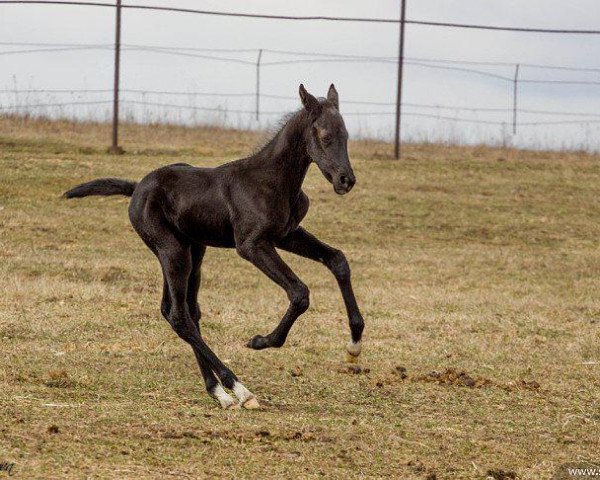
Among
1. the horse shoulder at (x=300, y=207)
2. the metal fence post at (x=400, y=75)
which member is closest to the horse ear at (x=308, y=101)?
the horse shoulder at (x=300, y=207)

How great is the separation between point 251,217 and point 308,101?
91cm

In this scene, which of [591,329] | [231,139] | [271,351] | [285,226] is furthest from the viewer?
[231,139]

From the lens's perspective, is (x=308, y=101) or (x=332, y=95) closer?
(x=308, y=101)

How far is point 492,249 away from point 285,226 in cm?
1251

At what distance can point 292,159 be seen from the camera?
325 inches

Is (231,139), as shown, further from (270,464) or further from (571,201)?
(270,464)

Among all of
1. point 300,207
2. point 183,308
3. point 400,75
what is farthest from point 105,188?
point 400,75

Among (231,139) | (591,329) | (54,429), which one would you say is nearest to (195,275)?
(54,429)

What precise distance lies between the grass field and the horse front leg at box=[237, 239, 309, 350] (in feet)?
1.75

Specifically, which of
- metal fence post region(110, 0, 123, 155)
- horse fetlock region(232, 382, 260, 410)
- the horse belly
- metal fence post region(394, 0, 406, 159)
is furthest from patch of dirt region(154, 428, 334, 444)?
metal fence post region(394, 0, 406, 159)

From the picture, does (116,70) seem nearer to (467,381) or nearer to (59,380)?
(467,381)

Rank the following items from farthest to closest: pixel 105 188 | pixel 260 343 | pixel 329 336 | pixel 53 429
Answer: pixel 329 336
pixel 105 188
pixel 260 343
pixel 53 429

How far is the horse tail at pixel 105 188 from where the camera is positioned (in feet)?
30.3

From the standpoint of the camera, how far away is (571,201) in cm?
2459
